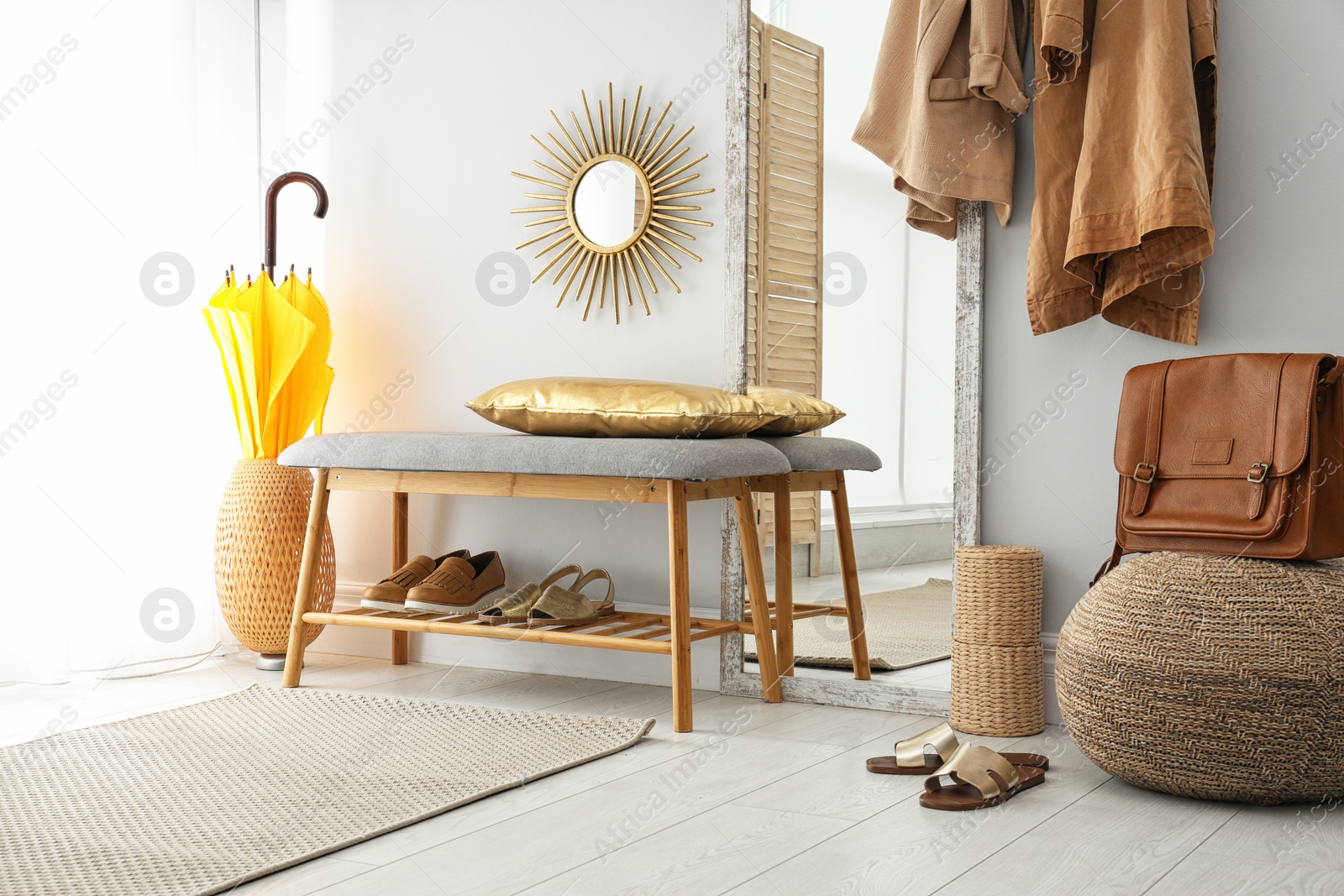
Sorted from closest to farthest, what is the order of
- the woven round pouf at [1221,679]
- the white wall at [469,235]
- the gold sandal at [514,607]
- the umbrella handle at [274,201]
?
the woven round pouf at [1221,679] → the gold sandal at [514,607] → the white wall at [469,235] → the umbrella handle at [274,201]

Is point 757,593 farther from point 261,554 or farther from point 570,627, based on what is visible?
point 261,554

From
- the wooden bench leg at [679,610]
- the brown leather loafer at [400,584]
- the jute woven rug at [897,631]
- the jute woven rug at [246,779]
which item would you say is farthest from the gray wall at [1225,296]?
the brown leather loafer at [400,584]

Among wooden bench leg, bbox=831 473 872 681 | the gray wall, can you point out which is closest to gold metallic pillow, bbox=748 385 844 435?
wooden bench leg, bbox=831 473 872 681

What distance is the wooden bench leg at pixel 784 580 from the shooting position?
2.78 m

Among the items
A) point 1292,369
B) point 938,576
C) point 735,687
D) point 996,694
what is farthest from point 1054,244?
point 735,687

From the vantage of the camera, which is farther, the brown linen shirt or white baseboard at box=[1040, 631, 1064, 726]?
white baseboard at box=[1040, 631, 1064, 726]

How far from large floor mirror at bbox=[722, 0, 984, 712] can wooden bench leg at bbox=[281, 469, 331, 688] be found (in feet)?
3.20

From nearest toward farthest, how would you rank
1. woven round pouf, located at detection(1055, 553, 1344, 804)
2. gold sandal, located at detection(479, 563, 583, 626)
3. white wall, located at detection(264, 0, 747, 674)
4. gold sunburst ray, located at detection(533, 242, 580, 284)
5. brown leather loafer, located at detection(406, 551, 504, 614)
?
woven round pouf, located at detection(1055, 553, 1344, 804) → gold sandal, located at detection(479, 563, 583, 626) → brown leather loafer, located at detection(406, 551, 504, 614) → white wall, located at detection(264, 0, 747, 674) → gold sunburst ray, located at detection(533, 242, 580, 284)

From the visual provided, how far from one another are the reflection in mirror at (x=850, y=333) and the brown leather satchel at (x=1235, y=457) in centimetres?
53

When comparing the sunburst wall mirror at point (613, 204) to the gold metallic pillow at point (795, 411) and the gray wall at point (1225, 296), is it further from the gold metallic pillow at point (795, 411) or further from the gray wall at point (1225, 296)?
the gray wall at point (1225, 296)

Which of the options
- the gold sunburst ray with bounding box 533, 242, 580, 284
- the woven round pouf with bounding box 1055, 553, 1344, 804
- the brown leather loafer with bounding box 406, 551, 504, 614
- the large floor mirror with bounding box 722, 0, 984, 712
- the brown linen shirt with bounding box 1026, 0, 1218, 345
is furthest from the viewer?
the gold sunburst ray with bounding box 533, 242, 580, 284

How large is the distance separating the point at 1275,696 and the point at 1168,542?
1.09ft

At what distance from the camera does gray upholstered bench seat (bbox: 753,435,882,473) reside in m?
2.67

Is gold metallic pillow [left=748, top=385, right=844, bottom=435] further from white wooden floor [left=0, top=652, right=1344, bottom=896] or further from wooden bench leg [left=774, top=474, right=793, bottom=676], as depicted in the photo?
white wooden floor [left=0, top=652, right=1344, bottom=896]
